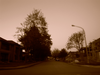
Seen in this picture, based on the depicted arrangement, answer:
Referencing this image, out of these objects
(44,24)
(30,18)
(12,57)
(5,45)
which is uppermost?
(30,18)

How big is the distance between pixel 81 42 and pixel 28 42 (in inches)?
1086

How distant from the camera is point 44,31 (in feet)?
99.7

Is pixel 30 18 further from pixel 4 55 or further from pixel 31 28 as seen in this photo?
pixel 4 55

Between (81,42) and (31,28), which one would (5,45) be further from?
(81,42)

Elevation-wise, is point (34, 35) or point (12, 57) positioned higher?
point (34, 35)

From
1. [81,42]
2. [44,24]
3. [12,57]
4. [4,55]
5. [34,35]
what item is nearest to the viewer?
[34,35]

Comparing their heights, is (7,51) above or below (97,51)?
above

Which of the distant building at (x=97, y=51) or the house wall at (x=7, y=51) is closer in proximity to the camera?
the distant building at (x=97, y=51)

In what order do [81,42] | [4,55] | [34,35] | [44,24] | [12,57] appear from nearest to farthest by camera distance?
[34,35], [44,24], [4,55], [12,57], [81,42]

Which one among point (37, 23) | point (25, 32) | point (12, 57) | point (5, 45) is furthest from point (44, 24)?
point (12, 57)

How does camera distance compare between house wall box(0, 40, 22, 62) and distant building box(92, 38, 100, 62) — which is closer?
distant building box(92, 38, 100, 62)

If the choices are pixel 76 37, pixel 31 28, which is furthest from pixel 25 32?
pixel 76 37

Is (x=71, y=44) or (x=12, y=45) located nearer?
(x=12, y=45)

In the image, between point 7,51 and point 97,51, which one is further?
point 97,51
